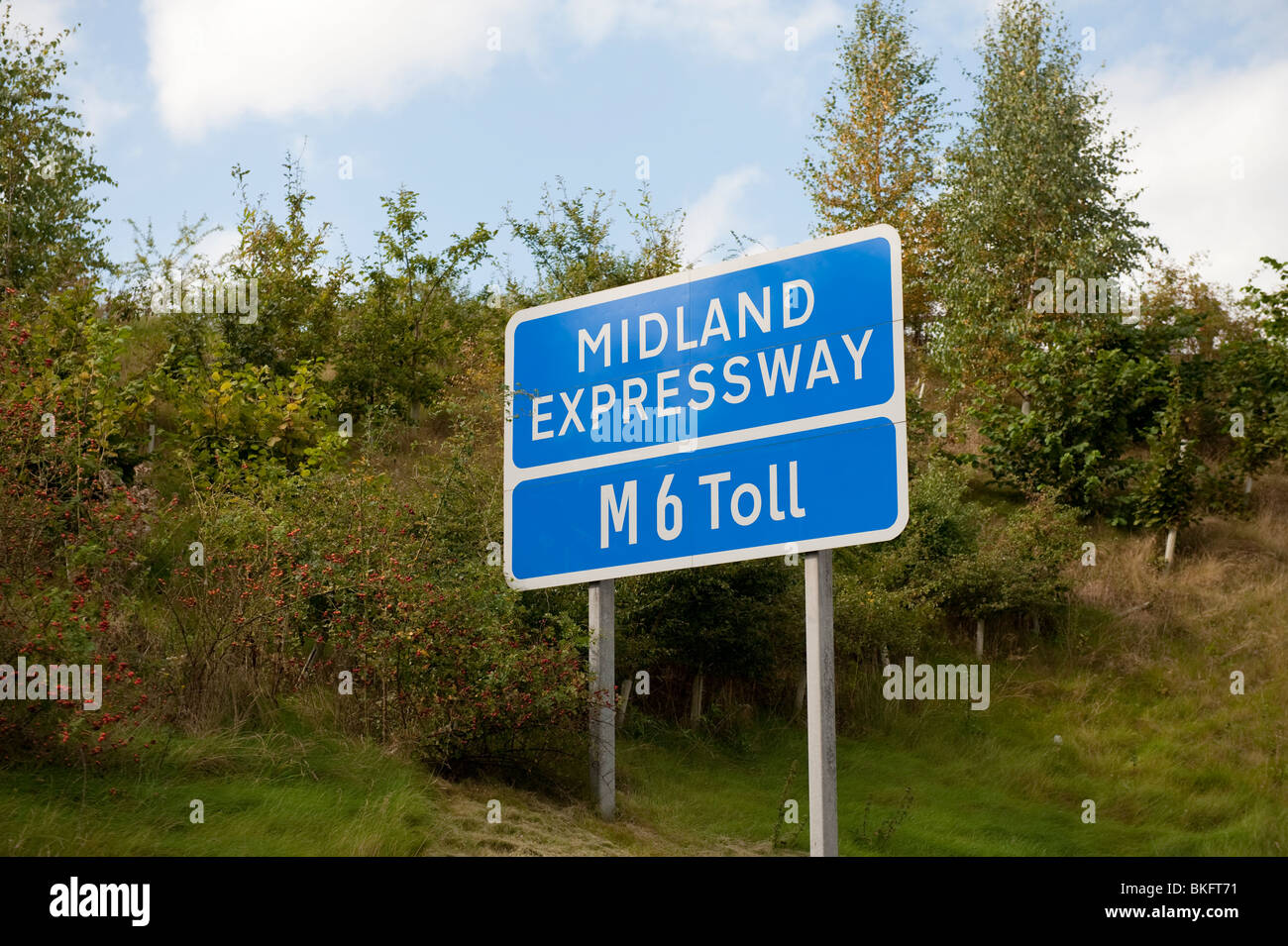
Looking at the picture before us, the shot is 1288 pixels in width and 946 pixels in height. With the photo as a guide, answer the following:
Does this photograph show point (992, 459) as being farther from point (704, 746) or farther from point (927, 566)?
point (704, 746)

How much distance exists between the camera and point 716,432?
902 cm

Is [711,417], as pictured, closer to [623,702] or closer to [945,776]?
[623,702]

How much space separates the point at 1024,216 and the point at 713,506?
21.1 metres

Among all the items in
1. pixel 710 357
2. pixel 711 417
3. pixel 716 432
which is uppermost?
pixel 710 357

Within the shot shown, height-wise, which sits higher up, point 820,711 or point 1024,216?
point 1024,216

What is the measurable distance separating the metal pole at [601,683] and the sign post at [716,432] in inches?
0.7

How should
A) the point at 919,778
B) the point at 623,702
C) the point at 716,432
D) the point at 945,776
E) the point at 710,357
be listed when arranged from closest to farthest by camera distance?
the point at 716,432
the point at 710,357
the point at 623,702
the point at 919,778
the point at 945,776

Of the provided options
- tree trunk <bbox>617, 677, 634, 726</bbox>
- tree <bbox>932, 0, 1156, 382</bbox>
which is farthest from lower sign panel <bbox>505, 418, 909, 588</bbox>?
tree <bbox>932, 0, 1156, 382</bbox>

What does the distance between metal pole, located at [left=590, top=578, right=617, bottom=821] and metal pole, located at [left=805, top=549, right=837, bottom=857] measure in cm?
236

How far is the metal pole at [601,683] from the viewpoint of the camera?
400 inches

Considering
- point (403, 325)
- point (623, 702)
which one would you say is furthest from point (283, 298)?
point (623, 702)

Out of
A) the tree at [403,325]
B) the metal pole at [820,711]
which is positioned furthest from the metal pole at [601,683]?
the tree at [403,325]

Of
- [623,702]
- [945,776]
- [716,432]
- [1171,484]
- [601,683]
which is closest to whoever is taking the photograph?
[716,432]

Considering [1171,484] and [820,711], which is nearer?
[820,711]
